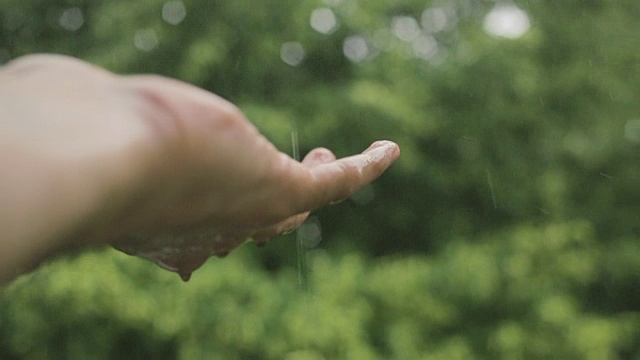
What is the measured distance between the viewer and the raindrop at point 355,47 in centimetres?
376

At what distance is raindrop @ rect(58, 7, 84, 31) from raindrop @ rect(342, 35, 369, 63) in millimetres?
1218

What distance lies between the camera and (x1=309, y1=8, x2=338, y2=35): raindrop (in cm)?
366

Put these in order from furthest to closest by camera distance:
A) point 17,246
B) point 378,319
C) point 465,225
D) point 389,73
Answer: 1. point 465,225
2. point 389,73
3. point 378,319
4. point 17,246

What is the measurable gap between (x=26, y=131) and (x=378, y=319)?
275 cm

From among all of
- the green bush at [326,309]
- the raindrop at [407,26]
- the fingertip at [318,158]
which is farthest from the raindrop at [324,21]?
the fingertip at [318,158]

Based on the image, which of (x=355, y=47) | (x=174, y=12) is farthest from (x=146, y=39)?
A: (x=355, y=47)

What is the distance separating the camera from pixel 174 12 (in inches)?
134

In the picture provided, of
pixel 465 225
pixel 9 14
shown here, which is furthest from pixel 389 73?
pixel 9 14

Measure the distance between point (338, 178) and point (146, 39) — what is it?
9.86 feet

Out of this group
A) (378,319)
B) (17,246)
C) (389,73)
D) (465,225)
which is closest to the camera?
(17,246)

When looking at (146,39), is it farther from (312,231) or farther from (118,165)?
(118,165)

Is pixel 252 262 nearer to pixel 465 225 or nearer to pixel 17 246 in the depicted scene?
pixel 465 225

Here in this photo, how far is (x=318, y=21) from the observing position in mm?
3689

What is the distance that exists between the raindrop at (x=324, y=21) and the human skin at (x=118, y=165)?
3.21m
